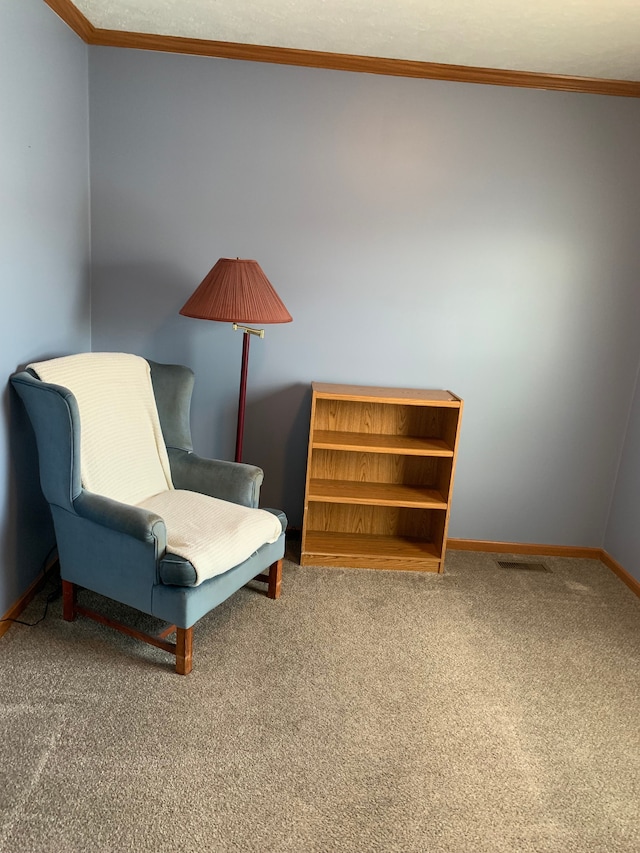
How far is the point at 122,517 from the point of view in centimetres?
207

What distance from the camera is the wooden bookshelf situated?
2.94 meters

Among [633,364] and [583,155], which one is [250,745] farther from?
[583,155]

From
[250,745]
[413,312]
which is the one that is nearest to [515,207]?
[413,312]

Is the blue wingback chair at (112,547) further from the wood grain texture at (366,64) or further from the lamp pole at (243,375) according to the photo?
the wood grain texture at (366,64)

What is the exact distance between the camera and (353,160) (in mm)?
2926

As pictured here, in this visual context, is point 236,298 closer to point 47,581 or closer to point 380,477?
point 380,477

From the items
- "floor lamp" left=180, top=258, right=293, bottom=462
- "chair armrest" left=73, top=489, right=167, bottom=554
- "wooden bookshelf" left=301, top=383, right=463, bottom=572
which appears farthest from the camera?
"wooden bookshelf" left=301, top=383, right=463, bottom=572

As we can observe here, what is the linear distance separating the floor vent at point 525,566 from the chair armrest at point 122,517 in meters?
1.92

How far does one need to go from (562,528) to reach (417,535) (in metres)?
0.82

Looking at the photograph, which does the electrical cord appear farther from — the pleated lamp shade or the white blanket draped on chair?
the pleated lamp shade

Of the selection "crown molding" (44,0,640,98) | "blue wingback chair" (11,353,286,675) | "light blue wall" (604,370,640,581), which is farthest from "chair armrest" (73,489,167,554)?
"light blue wall" (604,370,640,581)

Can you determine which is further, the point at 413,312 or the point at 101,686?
the point at 413,312

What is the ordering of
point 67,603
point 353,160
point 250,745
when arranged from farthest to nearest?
point 353,160
point 67,603
point 250,745

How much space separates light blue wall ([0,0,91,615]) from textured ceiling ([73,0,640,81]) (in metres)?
0.34
